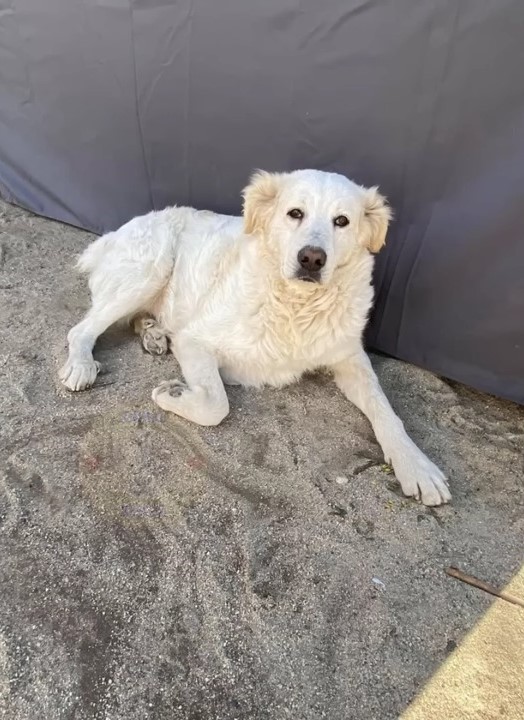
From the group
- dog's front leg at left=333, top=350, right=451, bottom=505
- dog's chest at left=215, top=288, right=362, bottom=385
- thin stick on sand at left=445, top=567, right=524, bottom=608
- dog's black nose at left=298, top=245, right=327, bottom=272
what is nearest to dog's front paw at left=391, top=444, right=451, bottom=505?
dog's front leg at left=333, top=350, right=451, bottom=505

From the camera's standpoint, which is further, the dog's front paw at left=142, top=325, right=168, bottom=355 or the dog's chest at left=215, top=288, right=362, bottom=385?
the dog's front paw at left=142, top=325, right=168, bottom=355

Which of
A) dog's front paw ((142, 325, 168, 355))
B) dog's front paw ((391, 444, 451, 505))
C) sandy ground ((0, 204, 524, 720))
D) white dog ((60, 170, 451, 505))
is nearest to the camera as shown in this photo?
sandy ground ((0, 204, 524, 720))

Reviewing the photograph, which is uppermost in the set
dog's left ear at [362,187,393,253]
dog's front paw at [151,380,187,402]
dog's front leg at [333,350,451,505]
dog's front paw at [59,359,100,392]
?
dog's left ear at [362,187,393,253]

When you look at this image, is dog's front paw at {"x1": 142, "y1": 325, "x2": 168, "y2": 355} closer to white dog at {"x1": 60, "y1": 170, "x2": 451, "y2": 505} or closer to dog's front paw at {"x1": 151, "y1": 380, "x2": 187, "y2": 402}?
white dog at {"x1": 60, "y1": 170, "x2": 451, "y2": 505}

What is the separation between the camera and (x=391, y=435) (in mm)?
2701

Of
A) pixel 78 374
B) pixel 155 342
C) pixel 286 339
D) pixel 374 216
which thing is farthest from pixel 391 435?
pixel 78 374

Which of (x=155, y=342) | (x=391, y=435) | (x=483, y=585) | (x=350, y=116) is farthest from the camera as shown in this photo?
(x=155, y=342)

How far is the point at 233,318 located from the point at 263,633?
156 cm

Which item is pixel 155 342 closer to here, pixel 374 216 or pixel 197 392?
pixel 197 392

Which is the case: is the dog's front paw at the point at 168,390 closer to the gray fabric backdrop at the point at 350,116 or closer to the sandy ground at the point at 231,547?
the sandy ground at the point at 231,547

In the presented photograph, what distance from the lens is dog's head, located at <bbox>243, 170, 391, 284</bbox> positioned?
254cm

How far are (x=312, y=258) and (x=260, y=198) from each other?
489mm

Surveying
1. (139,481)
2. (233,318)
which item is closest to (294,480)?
(139,481)

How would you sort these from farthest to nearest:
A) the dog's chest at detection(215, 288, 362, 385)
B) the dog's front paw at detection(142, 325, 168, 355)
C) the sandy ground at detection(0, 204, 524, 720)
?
the dog's front paw at detection(142, 325, 168, 355), the dog's chest at detection(215, 288, 362, 385), the sandy ground at detection(0, 204, 524, 720)
